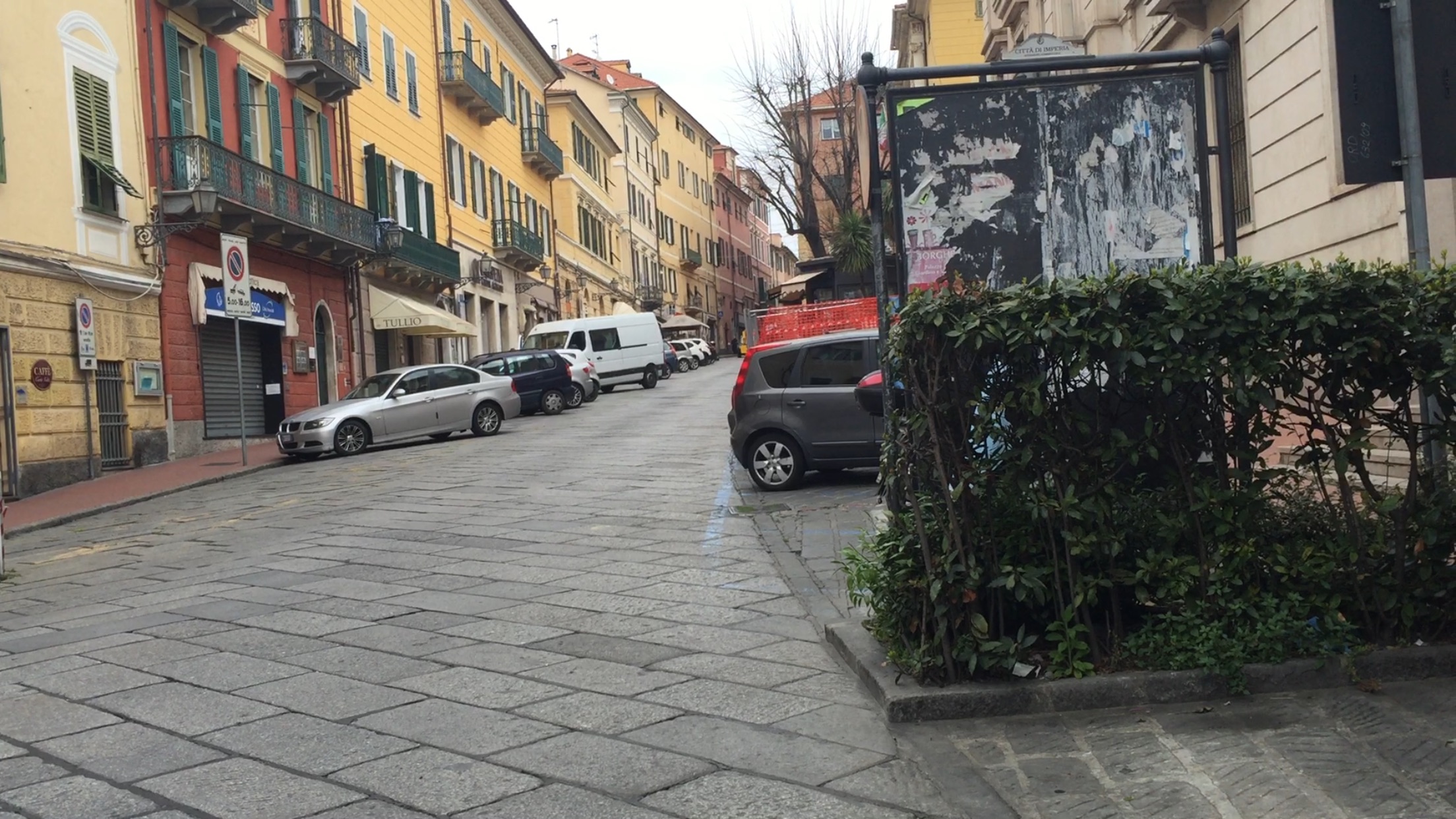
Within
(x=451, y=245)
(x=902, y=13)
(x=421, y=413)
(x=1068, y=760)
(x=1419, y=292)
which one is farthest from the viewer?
(x=902, y=13)

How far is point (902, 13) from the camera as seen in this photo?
47.9 metres

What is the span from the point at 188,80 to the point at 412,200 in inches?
433

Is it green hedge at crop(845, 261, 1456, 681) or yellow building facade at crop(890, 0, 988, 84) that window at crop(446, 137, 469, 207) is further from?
green hedge at crop(845, 261, 1456, 681)

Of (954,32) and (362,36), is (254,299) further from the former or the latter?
(954,32)

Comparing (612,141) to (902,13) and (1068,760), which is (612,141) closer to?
(902,13)

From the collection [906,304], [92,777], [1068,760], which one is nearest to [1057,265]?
[906,304]

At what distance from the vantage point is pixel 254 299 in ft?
80.6

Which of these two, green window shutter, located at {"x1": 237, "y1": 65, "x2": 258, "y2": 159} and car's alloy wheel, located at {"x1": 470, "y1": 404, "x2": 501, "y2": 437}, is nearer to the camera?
car's alloy wheel, located at {"x1": 470, "y1": 404, "x2": 501, "y2": 437}

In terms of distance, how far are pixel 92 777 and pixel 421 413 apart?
18.6m

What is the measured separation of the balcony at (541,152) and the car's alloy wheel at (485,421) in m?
23.6

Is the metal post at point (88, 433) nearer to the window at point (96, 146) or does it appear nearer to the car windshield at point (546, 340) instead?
the window at point (96, 146)

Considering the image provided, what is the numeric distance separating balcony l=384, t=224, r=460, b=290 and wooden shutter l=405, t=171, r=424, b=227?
471mm

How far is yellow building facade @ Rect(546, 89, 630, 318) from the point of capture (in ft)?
172

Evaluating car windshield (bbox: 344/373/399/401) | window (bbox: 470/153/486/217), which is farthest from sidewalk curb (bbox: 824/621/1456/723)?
window (bbox: 470/153/486/217)
